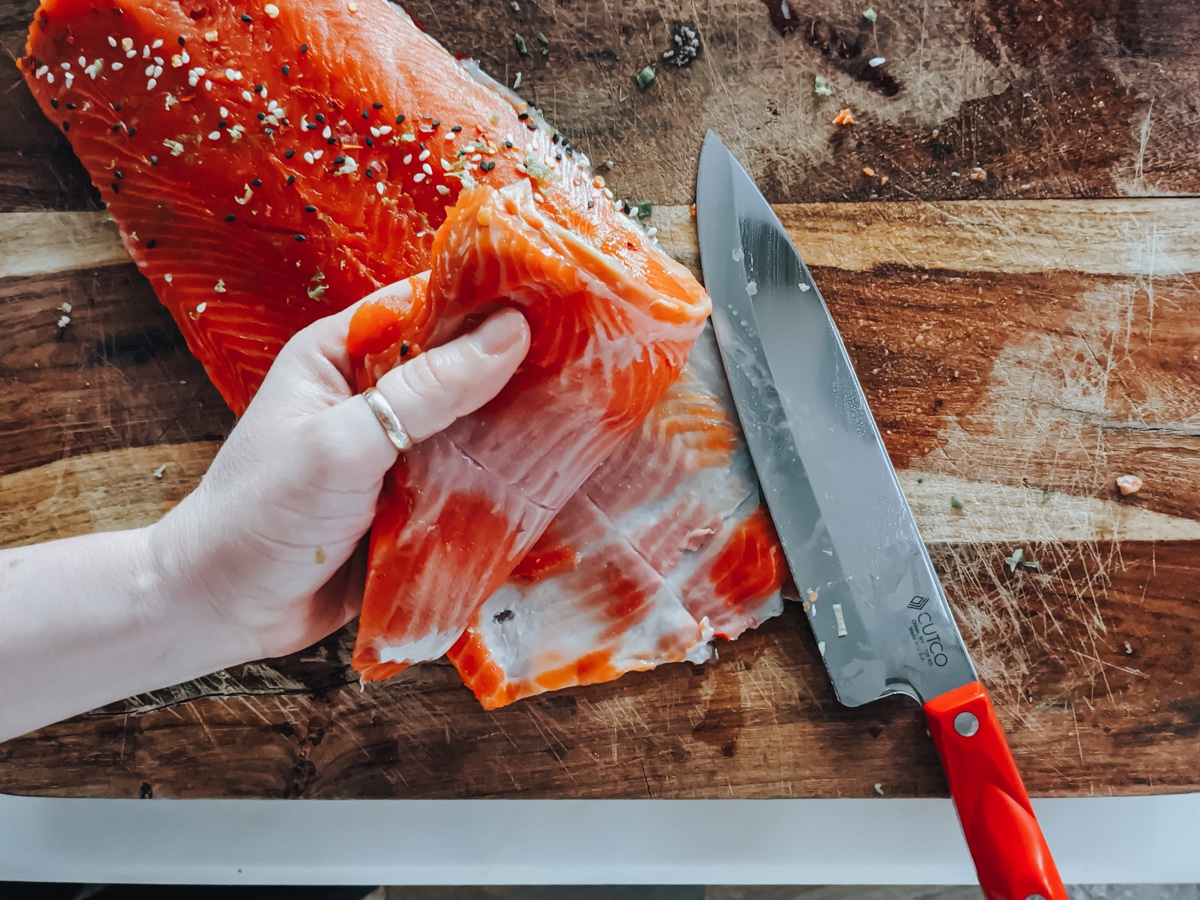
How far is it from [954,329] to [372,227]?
1.47 metres

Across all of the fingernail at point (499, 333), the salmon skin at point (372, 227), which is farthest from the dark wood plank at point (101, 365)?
the fingernail at point (499, 333)

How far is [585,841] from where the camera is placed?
1.92 meters

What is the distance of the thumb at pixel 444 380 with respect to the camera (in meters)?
1.37

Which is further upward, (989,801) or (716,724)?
(989,801)

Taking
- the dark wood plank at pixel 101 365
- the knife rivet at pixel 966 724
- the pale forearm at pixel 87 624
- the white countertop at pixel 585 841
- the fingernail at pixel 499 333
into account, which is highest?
the fingernail at pixel 499 333

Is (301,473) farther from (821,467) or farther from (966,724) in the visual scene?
(966,724)

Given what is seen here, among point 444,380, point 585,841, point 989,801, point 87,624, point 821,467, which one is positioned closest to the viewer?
point 444,380

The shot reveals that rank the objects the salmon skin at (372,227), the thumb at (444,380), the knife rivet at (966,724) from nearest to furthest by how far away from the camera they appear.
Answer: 1. the thumb at (444,380)
2. the salmon skin at (372,227)
3. the knife rivet at (966,724)

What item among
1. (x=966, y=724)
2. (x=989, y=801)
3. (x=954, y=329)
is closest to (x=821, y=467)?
(x=954, y=329)

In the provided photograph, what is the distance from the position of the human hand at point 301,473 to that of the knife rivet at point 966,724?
1.31m

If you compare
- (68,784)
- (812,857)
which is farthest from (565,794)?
(68,784)

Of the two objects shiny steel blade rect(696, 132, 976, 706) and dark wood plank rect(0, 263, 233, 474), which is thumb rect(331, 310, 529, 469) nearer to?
shiny steel blade rect(696, 132, 976, 706)

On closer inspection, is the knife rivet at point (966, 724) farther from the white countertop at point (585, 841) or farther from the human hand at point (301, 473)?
the human hand at point (301, 473)

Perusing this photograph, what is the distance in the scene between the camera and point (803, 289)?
183cm
